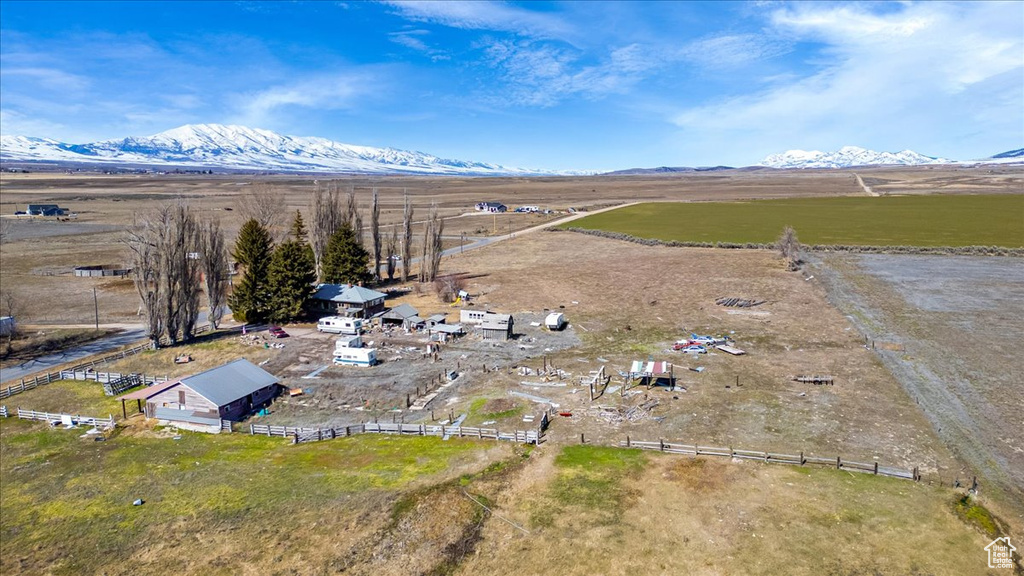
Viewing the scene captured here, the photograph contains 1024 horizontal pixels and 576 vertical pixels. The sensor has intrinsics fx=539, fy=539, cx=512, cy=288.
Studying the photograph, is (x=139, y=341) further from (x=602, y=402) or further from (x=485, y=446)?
(x=602, y=402)

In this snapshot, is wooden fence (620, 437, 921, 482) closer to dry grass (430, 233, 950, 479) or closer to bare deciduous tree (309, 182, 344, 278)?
dry grass (430, 233, 950, 479)

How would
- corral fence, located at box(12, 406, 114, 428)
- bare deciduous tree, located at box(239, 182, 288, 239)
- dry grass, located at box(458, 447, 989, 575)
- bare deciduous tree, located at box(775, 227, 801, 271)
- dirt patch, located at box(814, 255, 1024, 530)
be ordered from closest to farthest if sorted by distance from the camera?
dry grass, located at box(458, 447, 989, 575) < dirt patch, located at box(814, 255, 1024, 530) < corral fence, located at box(12, 406, 114, 428) < bare deciduous tree, located at box(775, 227, 801, 271) < bare deciduous tree, located at box(239, 182, 288, 239)

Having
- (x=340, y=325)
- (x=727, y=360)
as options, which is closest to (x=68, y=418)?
(x=340, y=325)

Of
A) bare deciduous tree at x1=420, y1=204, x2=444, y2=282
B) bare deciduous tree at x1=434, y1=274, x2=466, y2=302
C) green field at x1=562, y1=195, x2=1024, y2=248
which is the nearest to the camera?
bare deciduous tree at x1=434, y1=274, x2=466, y2=302

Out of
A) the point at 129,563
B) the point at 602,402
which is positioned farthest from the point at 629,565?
the point at 129,563

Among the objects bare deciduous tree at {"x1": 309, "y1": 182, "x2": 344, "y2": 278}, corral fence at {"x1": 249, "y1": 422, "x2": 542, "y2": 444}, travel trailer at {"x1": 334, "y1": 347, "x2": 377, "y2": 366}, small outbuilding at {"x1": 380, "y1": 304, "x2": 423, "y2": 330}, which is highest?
bare deciduous tree at {"x1": 309, "y1": 182, "x2": 344, "y2": 278}

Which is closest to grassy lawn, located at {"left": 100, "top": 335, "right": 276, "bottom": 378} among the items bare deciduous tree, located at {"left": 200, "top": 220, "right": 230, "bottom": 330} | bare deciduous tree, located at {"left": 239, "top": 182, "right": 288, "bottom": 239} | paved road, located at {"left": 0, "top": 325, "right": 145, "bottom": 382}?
paved road, located at {"left": 0, "top": 325, "right": 145, "bottom": 382}
